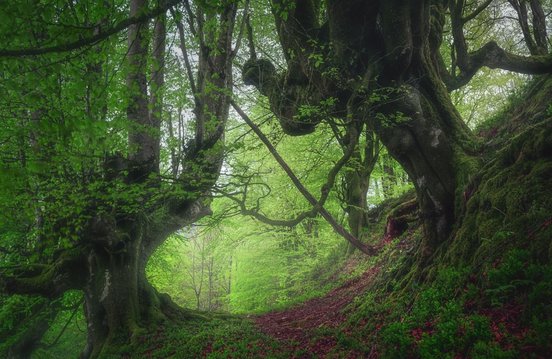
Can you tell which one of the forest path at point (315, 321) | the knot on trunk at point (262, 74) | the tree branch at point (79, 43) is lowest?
the forest path at point (315, 321)

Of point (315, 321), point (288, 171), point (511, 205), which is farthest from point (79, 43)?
point (315, 321)

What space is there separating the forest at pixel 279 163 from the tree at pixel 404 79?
0.13ft

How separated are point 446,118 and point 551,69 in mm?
3162

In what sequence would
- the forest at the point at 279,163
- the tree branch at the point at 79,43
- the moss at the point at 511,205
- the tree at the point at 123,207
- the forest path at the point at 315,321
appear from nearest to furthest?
the tree branch at the point at 79,43 → the forest at the point at 279,163 → the moss at the point at 511,205 → the forest path at the point at 315,321 → the tree at the point at 123,207

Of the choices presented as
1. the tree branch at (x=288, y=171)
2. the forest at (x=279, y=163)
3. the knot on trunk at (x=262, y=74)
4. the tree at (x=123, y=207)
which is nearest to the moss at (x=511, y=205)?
the forest at (x=279, y=163)

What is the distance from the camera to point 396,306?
17.8 feet

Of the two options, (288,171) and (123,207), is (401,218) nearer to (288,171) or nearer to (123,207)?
(288,171)

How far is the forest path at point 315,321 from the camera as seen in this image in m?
5.92

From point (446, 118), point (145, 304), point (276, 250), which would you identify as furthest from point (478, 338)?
point (276, 250)

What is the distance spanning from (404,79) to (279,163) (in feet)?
10.8

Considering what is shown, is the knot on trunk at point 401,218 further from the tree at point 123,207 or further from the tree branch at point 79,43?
the tree branch at point 79,43

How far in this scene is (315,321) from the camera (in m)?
7.51

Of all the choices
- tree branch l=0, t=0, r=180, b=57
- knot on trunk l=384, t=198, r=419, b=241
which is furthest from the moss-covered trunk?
knot on trunk l=384, t=198, r=419, b=241

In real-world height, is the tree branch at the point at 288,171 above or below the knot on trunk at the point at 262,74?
below
